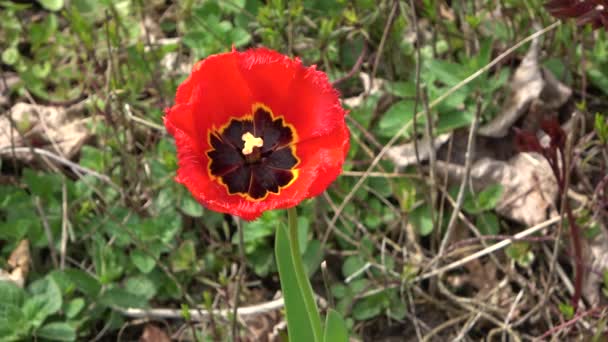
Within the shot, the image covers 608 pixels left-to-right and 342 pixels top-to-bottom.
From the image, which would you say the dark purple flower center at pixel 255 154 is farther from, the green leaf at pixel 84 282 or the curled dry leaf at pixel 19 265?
the curled dry leaf at pixel 19 265

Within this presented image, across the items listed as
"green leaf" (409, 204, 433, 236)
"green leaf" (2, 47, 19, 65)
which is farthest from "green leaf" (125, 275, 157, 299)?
"green leaf" (2, 47, 19, 65)

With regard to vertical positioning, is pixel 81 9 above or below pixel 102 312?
above

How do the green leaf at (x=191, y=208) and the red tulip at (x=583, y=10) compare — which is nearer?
the red tulip at (x=583, y=10)

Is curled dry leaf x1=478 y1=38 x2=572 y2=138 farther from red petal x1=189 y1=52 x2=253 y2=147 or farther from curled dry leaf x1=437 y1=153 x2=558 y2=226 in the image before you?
red petal x1=189 y1=52 x2=253 y2=147

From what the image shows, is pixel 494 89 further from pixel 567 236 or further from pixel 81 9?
pixel 81 9

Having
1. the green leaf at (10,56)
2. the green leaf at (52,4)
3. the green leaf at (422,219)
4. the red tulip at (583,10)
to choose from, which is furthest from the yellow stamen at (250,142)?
the green leaf at (52,4)

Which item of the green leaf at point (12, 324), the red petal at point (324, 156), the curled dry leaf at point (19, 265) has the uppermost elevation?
the red petal at point (324, 156)

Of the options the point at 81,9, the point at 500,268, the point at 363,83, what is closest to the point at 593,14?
the point at 500,268

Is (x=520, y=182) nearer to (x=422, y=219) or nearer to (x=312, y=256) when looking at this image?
(x=422, y=219)
